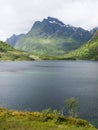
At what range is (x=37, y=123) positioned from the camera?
214ft

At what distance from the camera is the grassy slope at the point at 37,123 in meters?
60.9

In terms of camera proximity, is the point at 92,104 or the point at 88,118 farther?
the point at 92,104

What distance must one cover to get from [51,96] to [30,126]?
324 feet

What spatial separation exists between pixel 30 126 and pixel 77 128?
10911 mm

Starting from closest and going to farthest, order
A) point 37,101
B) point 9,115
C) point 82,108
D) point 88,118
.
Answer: point 9,115 → point 88,118 → point 82,108 → point 37,101

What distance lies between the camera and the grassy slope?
6091 cm

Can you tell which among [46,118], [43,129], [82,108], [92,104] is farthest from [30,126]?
[92,104]

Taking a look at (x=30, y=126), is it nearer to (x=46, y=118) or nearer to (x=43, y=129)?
(x=43, y=129)

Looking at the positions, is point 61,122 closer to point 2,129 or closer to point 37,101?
point 2,129

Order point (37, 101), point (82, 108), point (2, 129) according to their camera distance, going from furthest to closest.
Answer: point (37, 101) < point (82, 108) < point (2, 129)

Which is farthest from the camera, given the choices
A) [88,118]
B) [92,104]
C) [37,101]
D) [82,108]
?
[37,101]

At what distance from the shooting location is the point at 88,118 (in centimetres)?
10612

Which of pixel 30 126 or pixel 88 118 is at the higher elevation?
pixel 30 126

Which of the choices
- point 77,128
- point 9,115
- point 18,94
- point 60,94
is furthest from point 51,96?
point 77,128
